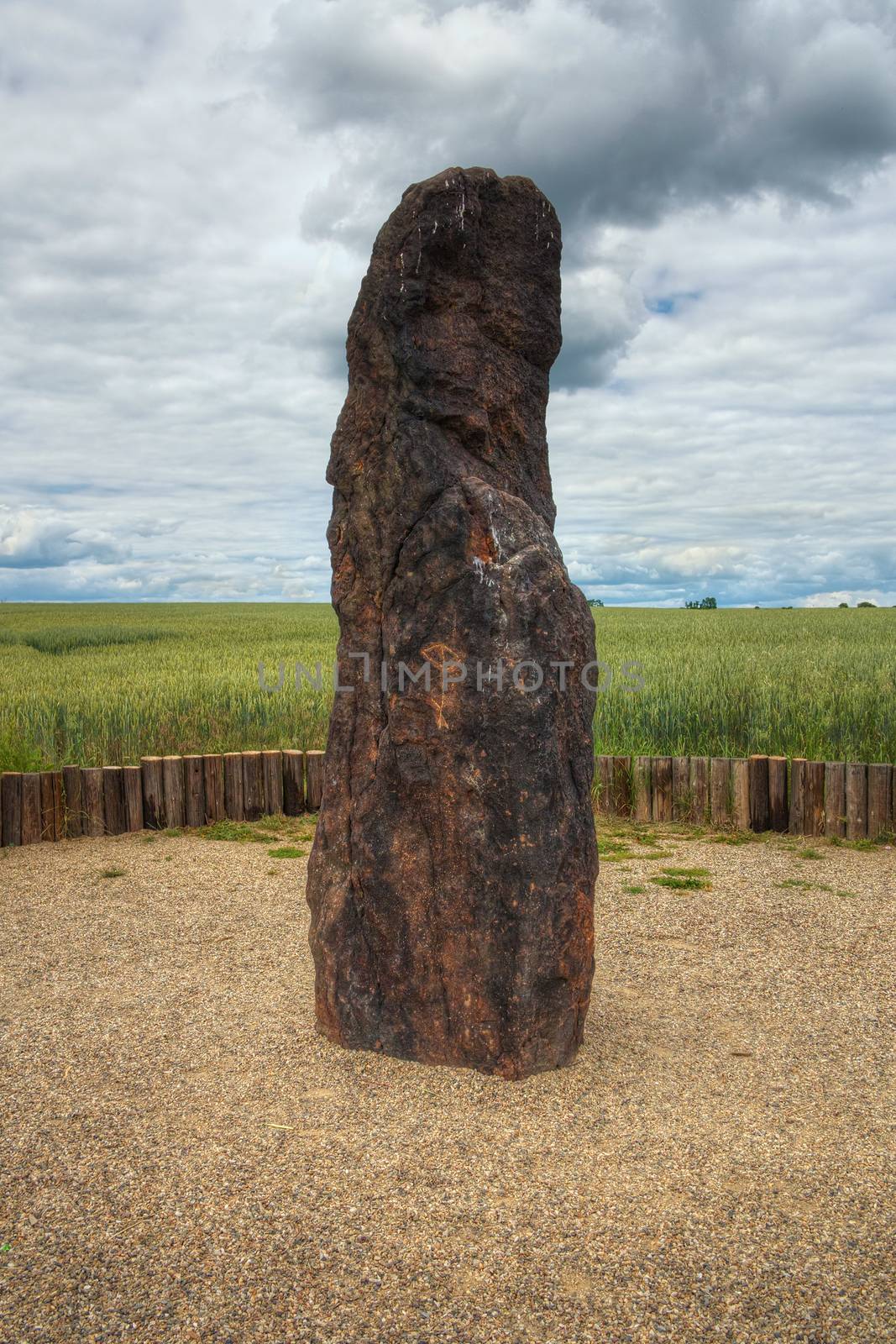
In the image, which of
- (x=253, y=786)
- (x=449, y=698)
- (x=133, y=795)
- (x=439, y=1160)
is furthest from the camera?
(x=253, y=786)

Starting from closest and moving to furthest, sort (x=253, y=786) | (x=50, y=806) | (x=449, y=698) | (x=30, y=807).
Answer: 1. (x=449, y=698)
2. (x=30, y=807)
3. (x=50, y=806)
4. (x=253, y=786)

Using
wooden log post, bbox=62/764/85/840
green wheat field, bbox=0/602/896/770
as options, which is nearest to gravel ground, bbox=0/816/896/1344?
wooden log post, bbox=62/764/85/840

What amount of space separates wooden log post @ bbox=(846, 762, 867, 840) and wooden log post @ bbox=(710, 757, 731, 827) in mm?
975

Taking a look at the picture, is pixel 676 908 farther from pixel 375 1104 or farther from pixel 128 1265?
pixel 128 1265

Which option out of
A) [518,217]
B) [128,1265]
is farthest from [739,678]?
[128,1265]

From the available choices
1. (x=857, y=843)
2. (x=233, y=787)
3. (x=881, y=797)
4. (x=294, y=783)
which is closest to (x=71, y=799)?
(x=233, y=787)

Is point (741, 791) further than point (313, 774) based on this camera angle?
No

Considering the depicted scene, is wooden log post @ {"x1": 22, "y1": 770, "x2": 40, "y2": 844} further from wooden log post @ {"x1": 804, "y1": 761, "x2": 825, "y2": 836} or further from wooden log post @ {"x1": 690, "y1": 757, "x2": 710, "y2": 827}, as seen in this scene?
wooden log post @ {"x1": 804, "y1": 761, "x2": 825, "y2": 836}

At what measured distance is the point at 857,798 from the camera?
834cm

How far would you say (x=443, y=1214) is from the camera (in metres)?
3.26

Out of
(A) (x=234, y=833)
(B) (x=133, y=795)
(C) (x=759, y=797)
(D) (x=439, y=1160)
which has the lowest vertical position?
(D) (x=439, y=1160)

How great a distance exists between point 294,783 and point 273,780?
192 mm

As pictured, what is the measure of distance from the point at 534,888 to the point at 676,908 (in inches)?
120

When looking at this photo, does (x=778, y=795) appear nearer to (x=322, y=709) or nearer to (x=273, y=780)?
(x=273, y=780)
